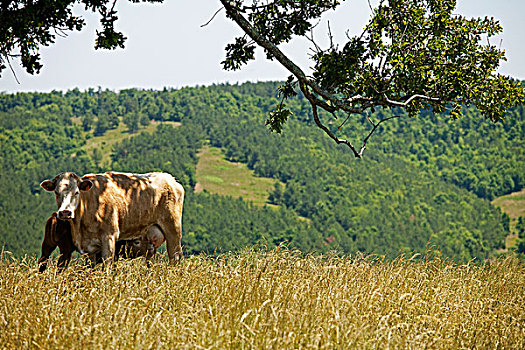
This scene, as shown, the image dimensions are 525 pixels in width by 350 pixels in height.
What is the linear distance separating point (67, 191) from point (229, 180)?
17407 cm

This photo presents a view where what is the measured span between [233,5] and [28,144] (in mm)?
180861

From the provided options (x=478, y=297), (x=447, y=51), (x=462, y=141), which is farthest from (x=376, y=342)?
(x=462, y=141)

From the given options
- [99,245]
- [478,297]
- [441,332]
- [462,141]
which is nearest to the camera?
[441,332]

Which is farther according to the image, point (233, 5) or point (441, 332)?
point (233, 5)

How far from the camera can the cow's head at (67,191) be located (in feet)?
26.2

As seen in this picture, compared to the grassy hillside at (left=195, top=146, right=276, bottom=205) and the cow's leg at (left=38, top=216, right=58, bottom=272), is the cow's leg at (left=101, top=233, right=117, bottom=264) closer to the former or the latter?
the cow's leg at (left=38, top=216, right=58, bottom=272)

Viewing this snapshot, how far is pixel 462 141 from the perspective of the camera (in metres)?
192

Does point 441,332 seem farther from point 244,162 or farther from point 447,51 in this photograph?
point 244,162

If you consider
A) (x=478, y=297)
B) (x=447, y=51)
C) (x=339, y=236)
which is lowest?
(x=339, y=236)

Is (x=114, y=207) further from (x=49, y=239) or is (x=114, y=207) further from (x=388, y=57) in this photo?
(x=388, y=57)

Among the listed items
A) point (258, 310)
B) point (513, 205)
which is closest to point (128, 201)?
point (258, 310)

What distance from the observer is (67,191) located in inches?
320

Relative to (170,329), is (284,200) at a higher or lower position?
lower

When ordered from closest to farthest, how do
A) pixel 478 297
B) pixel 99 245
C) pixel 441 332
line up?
pixel 441 332
pixel 478 297
pixel 99 245
